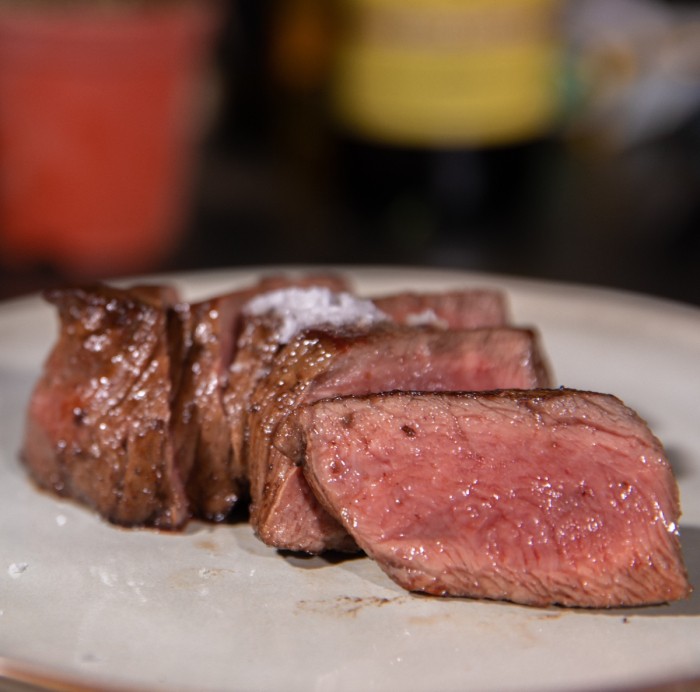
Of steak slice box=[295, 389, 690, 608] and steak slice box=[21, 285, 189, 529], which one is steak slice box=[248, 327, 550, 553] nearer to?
steak slice box=[295, 389, 690, 608]


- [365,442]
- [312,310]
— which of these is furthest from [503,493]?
[312,310]

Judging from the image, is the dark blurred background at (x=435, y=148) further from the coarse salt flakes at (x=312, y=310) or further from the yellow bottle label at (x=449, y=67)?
the coarse salt flakes at (x=312, y=310)

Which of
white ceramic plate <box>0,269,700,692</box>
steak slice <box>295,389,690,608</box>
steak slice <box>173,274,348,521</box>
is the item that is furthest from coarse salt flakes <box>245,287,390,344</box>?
white ceramic plate <box>0,269,700,692</box>

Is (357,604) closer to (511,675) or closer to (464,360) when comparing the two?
(511,675)

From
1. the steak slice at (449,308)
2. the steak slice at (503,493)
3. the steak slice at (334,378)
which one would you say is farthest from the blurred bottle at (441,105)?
the steak slice at (503,493)

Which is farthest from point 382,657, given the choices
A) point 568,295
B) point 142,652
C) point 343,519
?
point 568,295
